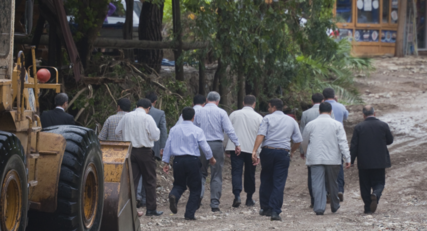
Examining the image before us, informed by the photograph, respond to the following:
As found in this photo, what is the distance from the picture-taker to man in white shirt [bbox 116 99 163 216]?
8.23 m

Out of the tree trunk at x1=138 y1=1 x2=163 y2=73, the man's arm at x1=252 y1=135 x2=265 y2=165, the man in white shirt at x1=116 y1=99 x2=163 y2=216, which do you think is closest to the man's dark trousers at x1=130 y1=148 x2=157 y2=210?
the man in white shirt at x1=116 y1=99 x2=163 y2=216

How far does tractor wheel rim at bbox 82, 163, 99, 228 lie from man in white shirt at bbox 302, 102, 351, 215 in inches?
168

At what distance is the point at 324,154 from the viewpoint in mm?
8320

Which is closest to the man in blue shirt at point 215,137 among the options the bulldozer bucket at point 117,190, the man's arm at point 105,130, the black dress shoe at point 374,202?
the man's arm at point 105,130

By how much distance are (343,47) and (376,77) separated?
259 cm

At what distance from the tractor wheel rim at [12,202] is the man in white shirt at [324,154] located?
5416 mm

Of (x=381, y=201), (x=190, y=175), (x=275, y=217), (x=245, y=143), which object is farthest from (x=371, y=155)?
(x=190, y=175)

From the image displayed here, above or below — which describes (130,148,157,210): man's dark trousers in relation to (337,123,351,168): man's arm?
below

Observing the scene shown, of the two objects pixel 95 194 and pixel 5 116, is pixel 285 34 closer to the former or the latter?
pixel 95 194

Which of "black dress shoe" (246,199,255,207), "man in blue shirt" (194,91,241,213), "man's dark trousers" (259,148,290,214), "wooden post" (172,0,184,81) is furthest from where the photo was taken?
"wooden post" (172,0,184,81)

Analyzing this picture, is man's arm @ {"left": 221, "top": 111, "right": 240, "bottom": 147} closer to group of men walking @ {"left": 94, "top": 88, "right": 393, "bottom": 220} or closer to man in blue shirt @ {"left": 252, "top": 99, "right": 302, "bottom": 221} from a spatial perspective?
group of men walking @ {"left": 94, "top": 88, "right": 393, "bottom": 220}

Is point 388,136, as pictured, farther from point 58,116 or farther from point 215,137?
point 58,116

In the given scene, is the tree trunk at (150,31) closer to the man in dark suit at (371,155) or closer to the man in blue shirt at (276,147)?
the man in blue shirt at (276,147)

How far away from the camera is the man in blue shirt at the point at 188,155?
25.9 ft
